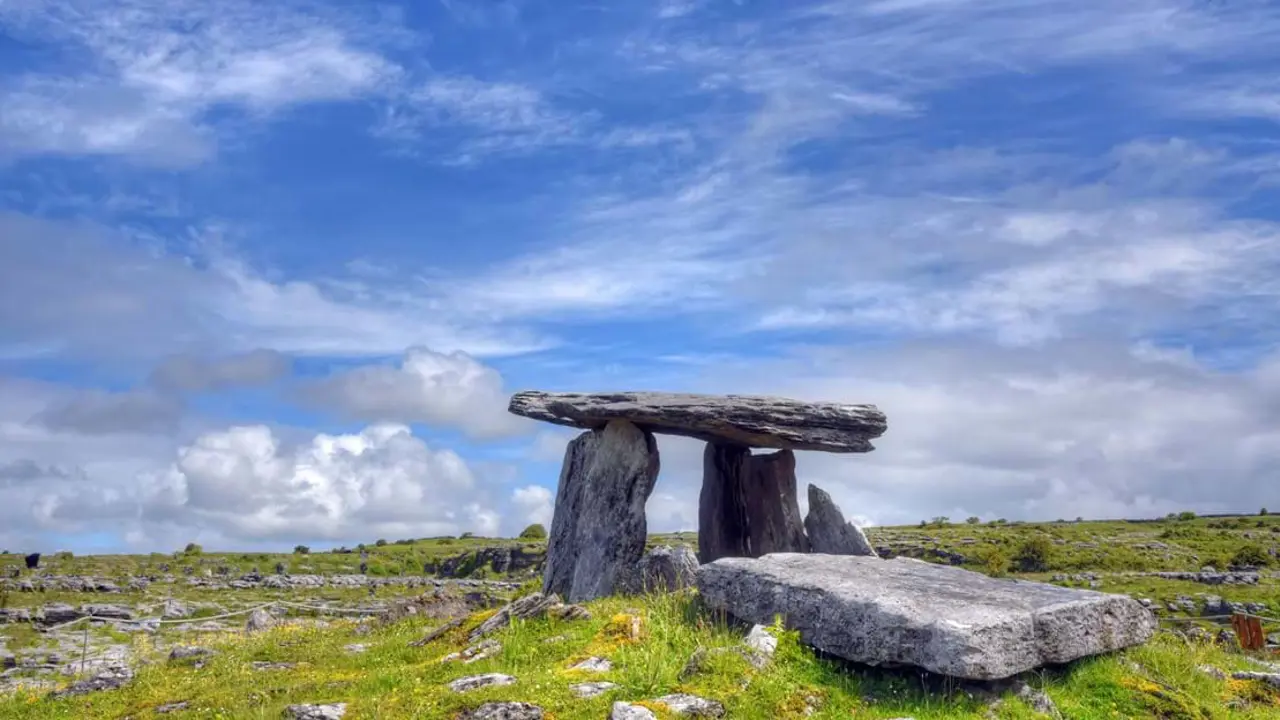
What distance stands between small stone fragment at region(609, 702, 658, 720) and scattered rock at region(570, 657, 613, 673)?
6.24 ft

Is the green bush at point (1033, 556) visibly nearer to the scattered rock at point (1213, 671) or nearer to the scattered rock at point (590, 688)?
the scattered rock at point (1213, 671)

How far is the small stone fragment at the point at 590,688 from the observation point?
13.4 m

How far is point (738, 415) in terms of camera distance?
2547 cm

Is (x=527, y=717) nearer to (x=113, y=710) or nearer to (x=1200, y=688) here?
(x=113, y=710)

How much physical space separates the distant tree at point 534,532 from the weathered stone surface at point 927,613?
60.5 m

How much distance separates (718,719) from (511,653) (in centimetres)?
456

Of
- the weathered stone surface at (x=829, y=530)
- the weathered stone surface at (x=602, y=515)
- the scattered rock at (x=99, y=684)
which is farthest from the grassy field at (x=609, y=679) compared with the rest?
the weathered stone surface at (x=829, y=530)

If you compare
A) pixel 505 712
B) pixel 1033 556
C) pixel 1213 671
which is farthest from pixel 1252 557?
pixel 505 712

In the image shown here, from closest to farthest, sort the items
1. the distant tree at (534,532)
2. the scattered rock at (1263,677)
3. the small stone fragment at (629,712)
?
the small stone fragment at (629,712) → the scattered rock at (1263,677) → the distant tree at (534,532)

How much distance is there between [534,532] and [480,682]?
6434 cm

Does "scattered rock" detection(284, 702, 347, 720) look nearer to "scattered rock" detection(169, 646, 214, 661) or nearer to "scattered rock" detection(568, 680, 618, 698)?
"scattered rock" detection(568, 680, 618, 698)

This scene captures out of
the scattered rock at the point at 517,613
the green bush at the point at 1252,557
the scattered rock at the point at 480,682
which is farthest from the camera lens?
the green bush at the point at 1252,557

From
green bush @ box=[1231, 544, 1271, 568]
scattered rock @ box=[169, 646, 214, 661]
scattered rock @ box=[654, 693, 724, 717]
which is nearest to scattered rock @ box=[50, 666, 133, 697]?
scattered rock @ box=[169, 646, 214, 661]

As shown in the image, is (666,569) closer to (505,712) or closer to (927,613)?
(927,613)
